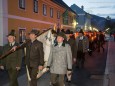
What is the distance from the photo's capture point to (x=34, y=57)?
7441 millimetres

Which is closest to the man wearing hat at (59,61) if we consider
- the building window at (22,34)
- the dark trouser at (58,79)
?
the dark trouser at (58,79)

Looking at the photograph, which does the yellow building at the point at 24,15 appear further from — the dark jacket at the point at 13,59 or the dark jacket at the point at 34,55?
the dark jacket at the point at 34,55

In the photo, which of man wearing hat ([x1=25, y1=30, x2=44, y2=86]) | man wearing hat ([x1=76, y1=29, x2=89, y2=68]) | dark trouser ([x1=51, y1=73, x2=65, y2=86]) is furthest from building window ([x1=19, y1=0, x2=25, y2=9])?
dark trouser ([x1=51, y1=73, x2=65, y2=86])

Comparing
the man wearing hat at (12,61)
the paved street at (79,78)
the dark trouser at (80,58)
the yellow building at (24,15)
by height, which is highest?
the yellow building at (24,15)

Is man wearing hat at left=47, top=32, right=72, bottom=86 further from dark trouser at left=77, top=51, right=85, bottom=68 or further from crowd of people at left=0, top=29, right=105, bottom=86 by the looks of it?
dark trouser at left=77, top=51, right=85, bottom=68

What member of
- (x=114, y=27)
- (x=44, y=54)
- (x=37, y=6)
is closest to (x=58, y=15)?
(x=37, y=6)

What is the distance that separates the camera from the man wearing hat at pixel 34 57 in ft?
24.3

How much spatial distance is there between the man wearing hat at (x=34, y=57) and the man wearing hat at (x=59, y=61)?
52 cm

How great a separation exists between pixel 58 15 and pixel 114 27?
89.5m

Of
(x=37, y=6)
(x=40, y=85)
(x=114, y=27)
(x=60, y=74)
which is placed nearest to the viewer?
(x=60, y=74)

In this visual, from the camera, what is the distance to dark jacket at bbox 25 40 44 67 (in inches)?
292

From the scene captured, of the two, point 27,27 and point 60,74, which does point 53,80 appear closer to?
point 60,74

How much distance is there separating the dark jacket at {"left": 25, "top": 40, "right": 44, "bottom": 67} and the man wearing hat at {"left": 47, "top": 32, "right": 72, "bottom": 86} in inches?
20.5

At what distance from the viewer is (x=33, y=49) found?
7.43 m
